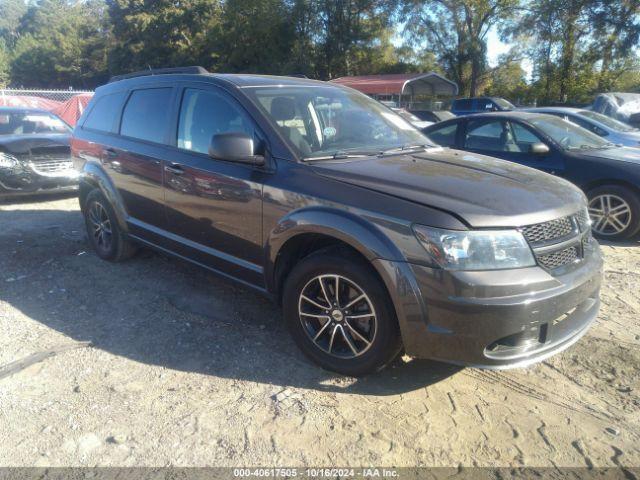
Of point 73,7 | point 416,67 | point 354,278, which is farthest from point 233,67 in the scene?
point 73,7

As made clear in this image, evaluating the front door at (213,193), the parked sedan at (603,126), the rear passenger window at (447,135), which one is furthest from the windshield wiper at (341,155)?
the parked sedan at (603,126)

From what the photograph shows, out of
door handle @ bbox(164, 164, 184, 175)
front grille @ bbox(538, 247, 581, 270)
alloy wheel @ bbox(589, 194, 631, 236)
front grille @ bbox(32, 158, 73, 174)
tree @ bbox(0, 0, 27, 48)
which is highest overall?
tree @ bbox(0, 0, 27, 48)

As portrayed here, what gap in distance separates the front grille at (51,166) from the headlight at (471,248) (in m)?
7.27

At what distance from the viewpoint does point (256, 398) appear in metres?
3.04

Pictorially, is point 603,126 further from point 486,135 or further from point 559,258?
point 559,258

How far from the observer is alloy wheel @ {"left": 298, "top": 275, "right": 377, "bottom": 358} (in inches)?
119

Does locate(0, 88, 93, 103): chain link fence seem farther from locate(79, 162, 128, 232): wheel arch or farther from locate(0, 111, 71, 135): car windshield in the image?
locate(79, 162, 128, 232): wheel arch

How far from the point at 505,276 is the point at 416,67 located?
39.9 m

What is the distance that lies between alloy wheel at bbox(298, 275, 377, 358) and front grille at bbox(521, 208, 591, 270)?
3.08 feet

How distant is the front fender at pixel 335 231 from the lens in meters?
2.79

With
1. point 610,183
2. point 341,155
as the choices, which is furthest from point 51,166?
point 610,183

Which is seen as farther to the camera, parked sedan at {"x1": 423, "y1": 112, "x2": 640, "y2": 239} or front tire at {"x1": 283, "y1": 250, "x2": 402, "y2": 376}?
parked sedan at {"x1": 423, "y1": 112, "x2": 640, "y2": 239}

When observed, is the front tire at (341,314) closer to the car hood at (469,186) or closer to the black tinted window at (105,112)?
the car hood at (469,186)

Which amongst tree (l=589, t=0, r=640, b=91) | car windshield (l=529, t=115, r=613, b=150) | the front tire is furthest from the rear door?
tree (l=589, t=0, r=640, b=91)
